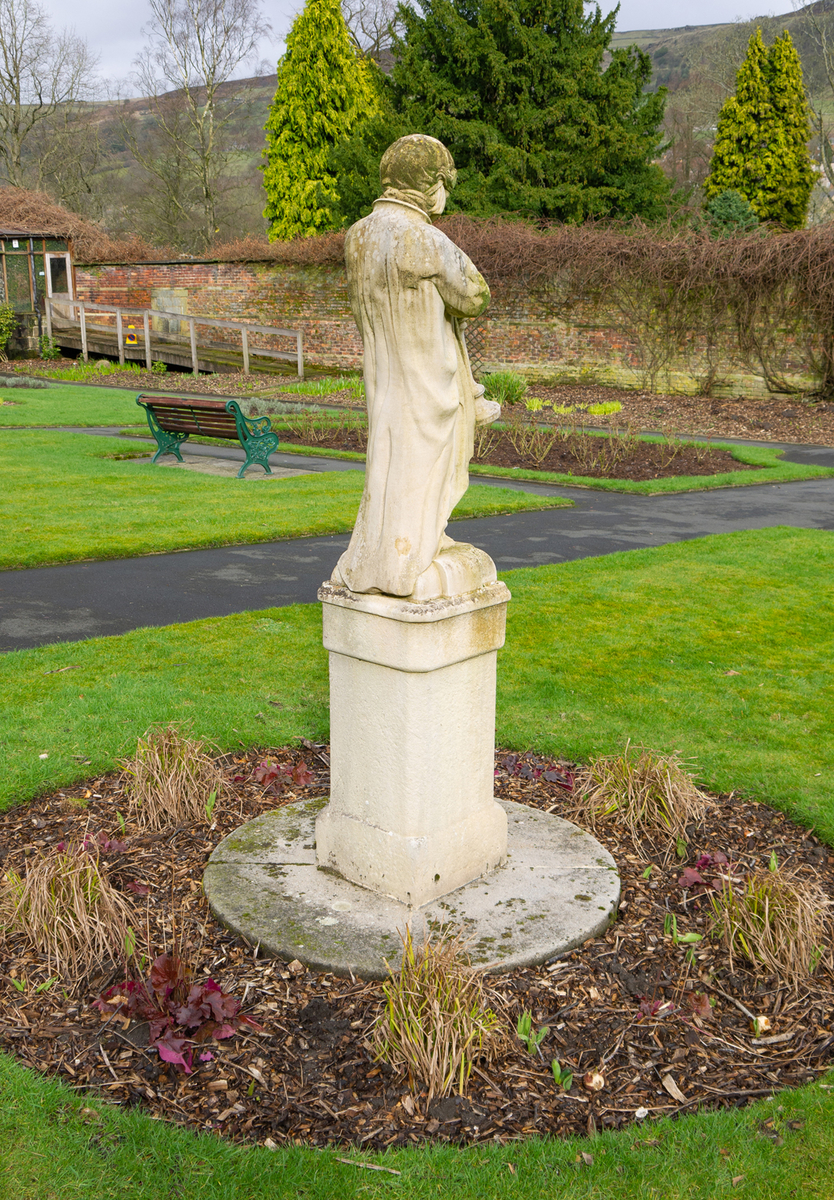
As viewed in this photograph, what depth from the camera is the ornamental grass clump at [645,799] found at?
4.14m

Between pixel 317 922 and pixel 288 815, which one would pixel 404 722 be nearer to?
pixel 317 922

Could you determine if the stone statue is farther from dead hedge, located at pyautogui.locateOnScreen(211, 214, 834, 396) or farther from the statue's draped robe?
dead hedge, located at pyautogui.locateOnScreen(211, 214, 834, 396)

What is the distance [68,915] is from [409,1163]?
1399 millimetres

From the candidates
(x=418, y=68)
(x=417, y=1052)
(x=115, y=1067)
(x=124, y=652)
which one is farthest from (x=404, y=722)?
(x=418, y=68)

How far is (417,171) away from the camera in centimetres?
316

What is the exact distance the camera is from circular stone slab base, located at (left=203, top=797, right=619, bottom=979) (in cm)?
321

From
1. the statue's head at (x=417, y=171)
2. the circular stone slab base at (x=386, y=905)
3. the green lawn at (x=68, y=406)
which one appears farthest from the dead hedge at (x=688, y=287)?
the circular stone slab base at (x=386, y=905)

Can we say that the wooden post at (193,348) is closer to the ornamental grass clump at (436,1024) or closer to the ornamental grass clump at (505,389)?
the ornamental grass clump at (505,389)

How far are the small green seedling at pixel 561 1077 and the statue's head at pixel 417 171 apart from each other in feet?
8.40

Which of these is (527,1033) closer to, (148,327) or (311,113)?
(148,327)

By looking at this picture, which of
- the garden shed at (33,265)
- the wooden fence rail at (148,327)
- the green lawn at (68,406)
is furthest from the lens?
the garden shed at (33,265)

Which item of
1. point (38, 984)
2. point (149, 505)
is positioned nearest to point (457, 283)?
point (38, 984)

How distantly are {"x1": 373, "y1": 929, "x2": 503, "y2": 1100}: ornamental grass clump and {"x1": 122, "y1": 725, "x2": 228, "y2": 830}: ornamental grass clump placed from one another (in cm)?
161

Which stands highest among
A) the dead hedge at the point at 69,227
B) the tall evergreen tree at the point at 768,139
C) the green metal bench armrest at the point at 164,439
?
the tall evergreen tree at the point at 768,139
